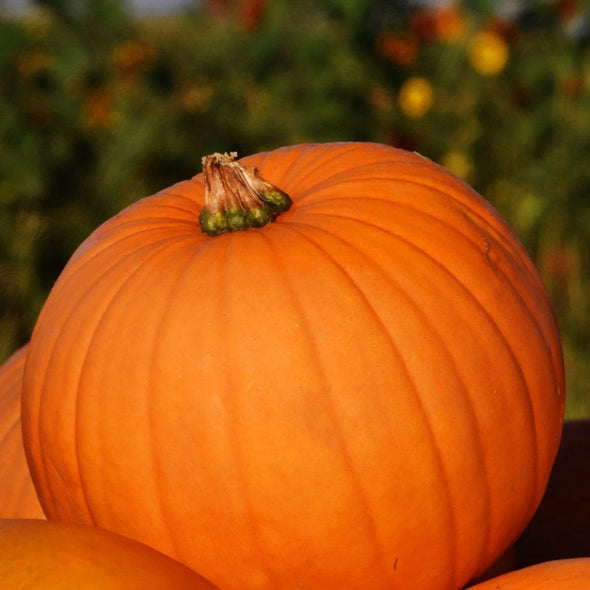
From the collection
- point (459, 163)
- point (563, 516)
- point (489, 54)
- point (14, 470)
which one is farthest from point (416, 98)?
point (14, 470)

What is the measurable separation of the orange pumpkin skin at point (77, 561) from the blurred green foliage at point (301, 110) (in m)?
3.15

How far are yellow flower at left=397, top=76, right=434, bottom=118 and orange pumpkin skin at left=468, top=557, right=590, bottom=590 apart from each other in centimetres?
373

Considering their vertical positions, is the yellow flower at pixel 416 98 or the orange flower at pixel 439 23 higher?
the orange flower at pixel 439 23

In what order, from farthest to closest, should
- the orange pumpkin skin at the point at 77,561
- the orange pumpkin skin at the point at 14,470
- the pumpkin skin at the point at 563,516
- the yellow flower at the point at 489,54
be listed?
the yellow flower at the point at 489,54, the pumpkin skin at the point at 563,516, the orange pumpkin skin at the point at 14,470, the orange pumpkin skin at the point at 77,561

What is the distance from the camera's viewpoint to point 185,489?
138 cm

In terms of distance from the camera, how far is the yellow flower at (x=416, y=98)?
192 inches

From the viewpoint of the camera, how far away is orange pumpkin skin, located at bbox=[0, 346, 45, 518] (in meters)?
1.77

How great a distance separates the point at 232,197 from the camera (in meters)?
1.51

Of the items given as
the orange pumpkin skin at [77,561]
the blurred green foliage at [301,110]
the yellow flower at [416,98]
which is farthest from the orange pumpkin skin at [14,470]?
the yellow flower at [416,98]

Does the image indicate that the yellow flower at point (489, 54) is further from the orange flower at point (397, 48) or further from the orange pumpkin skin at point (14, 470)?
the orange pumpkin skin at point (14, 470)

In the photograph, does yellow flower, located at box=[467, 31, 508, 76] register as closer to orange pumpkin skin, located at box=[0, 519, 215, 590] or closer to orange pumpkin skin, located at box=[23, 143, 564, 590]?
orange pumpkin skin, located at box=[23, 143, 564, 590]

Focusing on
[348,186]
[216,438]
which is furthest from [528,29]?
A: [216,438]

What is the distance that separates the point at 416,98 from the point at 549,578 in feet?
12.4

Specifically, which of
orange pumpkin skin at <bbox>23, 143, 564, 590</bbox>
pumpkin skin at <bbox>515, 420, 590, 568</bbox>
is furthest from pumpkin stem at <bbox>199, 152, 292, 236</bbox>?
pumpkin skin at <bbox>515, 420, 590, 568</bbox>
